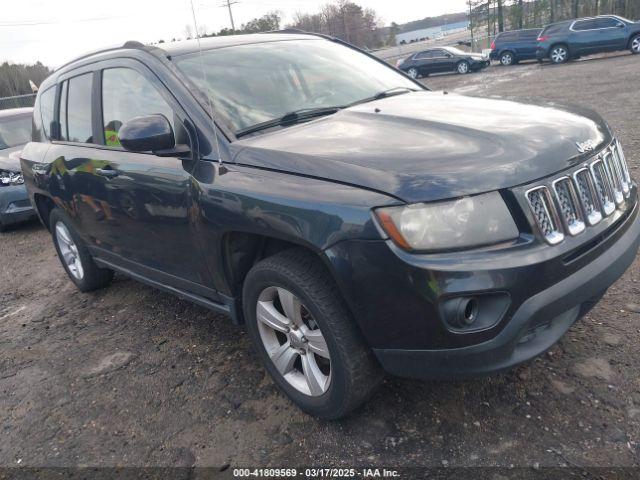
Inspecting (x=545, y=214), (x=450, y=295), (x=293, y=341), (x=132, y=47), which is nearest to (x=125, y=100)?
(x=132, y=47)

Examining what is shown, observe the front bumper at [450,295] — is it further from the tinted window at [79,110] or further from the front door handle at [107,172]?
the tinted window at [79,110]

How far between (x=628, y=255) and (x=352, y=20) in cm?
6655

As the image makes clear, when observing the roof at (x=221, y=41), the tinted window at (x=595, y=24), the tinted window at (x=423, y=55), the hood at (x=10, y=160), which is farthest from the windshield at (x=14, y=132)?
the tinted window at (x=423, y=55)

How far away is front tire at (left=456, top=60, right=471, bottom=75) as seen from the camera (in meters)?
24.5

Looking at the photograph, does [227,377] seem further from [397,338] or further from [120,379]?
[397,338]

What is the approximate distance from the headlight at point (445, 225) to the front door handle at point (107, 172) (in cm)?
197

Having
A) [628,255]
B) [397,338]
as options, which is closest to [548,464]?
[397,338]

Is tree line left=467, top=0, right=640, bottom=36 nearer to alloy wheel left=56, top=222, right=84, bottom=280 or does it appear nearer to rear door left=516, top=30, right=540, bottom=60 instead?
rear door left=516, top=30, right=540, bottom=60

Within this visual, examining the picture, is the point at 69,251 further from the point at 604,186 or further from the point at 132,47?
the point at 604,186

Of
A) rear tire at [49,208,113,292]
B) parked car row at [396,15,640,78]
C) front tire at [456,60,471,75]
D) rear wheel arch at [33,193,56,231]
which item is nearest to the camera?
rear tire at [49,208,113,292]

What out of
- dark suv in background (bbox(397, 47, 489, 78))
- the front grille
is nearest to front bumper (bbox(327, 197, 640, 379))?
the front grille

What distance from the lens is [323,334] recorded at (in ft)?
7.50

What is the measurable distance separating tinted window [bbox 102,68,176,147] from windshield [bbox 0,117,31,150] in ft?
17.7

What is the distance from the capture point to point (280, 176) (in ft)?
7.71
